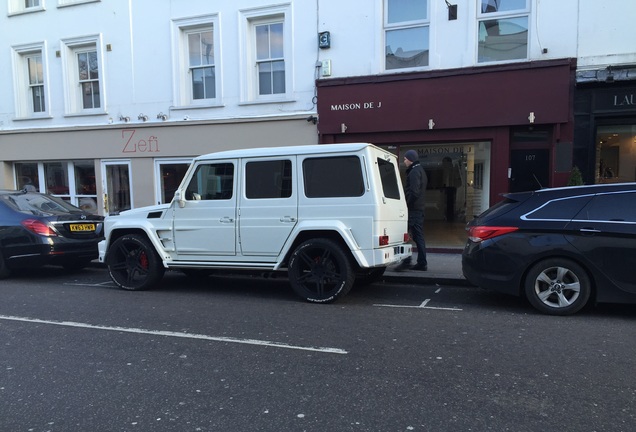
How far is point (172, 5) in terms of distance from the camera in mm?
12211

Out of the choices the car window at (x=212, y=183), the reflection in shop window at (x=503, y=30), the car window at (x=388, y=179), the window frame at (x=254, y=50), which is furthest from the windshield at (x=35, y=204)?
the reflection in shop window at (x=503, y=30)

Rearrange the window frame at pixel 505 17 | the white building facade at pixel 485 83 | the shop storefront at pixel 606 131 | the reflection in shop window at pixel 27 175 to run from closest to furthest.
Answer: the shop storefront at pixel 606 131, the white building facade at pixel 485 83, the window frame at pixel 505 17, the reflection in shop window at pixel 27 175

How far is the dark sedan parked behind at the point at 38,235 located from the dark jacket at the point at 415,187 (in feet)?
19.3

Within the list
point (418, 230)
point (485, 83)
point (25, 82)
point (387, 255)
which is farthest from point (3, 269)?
point (485, 83)

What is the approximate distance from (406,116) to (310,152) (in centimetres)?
490

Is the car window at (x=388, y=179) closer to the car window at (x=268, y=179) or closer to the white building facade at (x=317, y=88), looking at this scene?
the car window at (x=268, y=179)

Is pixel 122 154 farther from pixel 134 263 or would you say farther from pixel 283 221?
pixel 283 221

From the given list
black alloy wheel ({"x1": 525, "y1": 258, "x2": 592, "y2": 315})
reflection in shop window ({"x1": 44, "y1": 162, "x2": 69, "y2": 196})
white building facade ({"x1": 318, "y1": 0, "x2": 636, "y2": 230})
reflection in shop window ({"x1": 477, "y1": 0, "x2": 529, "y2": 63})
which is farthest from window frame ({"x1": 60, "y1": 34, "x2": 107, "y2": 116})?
black alloy wheel ({"x1": 525, "y1": 258, "x2": 592, "y2": 315})

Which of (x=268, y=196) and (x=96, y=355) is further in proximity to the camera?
(x=268, y=196)

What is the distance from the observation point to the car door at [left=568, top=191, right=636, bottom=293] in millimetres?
5207

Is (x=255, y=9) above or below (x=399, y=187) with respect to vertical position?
above

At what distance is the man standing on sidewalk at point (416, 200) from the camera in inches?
310

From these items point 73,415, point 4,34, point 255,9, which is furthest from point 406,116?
point 4,34

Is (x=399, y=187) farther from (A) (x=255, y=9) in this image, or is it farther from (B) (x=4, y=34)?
(B) (x=4, y=34)
